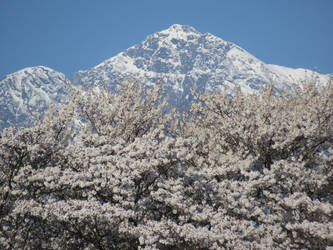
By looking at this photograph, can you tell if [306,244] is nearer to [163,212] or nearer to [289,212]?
[289,212]

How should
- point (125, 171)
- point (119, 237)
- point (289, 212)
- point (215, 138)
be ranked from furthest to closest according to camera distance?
1. point (215, 138)
2. point (289, 212)
3. point (125, 171)
4. point (119, 237)

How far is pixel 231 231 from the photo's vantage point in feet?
38.2

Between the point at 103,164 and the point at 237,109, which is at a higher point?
the point at 237,109

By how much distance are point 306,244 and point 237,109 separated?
40.9 ft

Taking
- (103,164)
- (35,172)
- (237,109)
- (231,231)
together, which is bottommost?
(231,231)

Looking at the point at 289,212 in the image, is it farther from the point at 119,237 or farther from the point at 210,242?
the point at 119,237

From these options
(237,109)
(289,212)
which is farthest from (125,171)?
(237,109)

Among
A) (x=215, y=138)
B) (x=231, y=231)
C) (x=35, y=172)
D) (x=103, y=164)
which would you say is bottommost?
(x=231, y=231)

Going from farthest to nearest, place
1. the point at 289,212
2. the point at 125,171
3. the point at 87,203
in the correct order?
the point at 289,212 → the point at 125,171 → the point at 87,203

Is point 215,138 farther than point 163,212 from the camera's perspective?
Yes

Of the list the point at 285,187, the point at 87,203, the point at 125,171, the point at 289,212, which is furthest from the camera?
the point at 285,187

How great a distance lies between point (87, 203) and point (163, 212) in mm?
3448

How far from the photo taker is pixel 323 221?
42.4ft

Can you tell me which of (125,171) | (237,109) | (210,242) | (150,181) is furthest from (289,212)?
(237,109)
